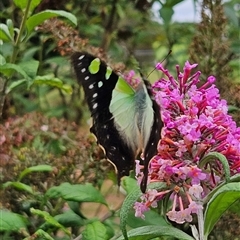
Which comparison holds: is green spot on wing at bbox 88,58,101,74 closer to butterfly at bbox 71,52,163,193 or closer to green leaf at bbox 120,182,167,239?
butterfly at bbox 71,52,163,193

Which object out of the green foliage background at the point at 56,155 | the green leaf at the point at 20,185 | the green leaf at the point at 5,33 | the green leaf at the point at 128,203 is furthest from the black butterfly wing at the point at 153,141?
the green leaf at the point at 5,33

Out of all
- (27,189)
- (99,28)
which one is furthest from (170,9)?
(27,189)

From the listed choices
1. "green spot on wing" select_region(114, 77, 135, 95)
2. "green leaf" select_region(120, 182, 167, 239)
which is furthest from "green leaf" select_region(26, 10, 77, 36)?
"green leaf" select_region(120, 182, 167, 239)

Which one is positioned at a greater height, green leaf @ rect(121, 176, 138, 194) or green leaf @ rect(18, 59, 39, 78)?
green leaf @ rect(18, 59, 39, 78)

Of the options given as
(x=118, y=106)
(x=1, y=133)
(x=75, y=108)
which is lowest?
(x=75, y=108)

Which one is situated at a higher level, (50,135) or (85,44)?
(85,44)

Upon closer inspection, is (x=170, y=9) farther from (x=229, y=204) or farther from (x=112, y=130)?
(x=229, y=204)

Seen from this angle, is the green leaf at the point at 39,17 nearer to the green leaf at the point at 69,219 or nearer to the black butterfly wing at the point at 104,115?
the black butterfly wing at the point at 104,115
